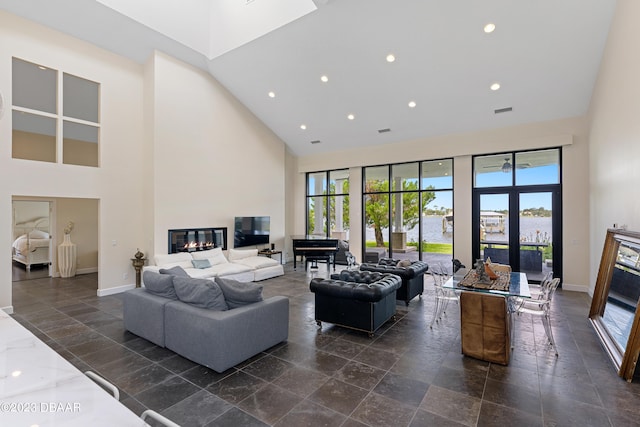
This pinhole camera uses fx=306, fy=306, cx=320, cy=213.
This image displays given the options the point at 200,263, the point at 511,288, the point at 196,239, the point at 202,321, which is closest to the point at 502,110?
the point at 511,288

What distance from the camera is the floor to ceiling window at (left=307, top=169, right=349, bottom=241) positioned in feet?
35.6

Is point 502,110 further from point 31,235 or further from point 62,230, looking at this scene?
point 31,235

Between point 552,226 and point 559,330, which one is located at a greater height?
point 552,226

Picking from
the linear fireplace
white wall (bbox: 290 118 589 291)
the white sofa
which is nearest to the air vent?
white wall (bbox: 290 118 589 291)

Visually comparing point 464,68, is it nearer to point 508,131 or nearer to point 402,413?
point 508,131

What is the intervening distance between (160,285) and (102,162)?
4379mm

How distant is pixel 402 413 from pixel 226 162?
25.9ft

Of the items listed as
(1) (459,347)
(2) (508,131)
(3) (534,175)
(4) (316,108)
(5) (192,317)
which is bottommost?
(1) (459,347)

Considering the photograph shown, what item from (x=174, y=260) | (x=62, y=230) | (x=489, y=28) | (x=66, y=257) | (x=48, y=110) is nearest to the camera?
(x=489, y=28)

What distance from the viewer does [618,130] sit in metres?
4.60

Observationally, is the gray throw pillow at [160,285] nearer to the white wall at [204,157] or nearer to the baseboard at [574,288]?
the white wall at [204,157]

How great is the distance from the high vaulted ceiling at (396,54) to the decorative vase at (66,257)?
5.39m

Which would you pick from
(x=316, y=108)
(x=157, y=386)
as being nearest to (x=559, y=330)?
(x=157, y=386)

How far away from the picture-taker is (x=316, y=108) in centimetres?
874
